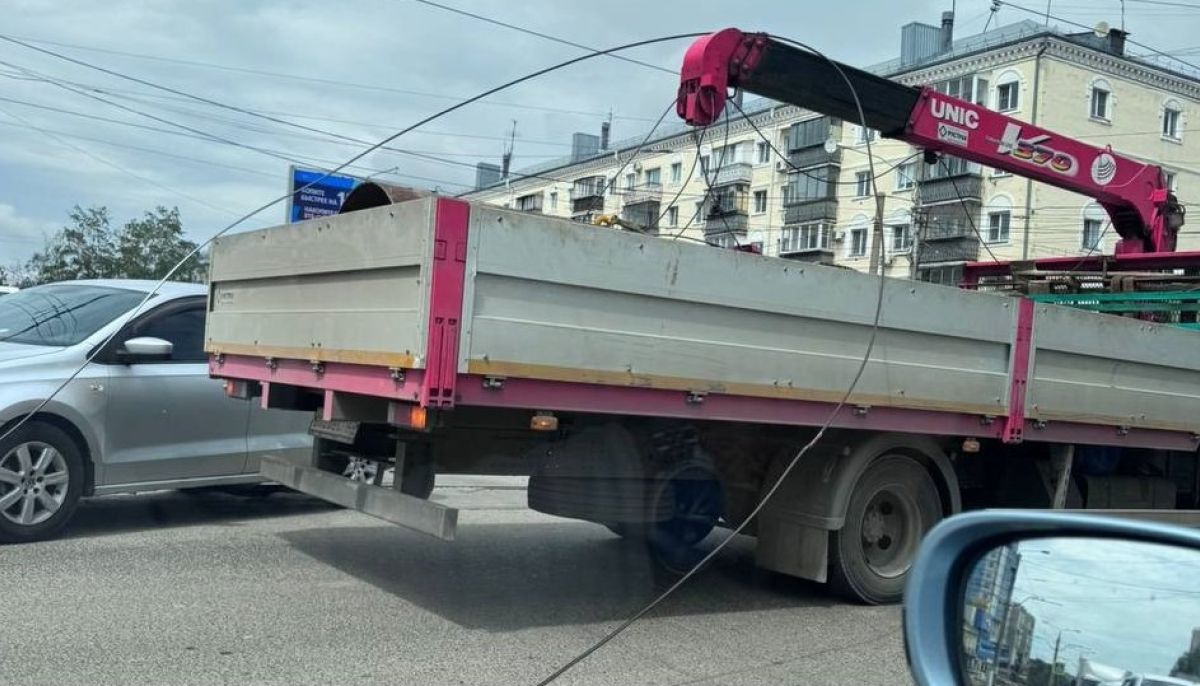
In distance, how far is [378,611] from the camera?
594cm

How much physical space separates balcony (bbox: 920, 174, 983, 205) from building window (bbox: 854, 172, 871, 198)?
2469 mm

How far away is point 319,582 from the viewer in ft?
21.2

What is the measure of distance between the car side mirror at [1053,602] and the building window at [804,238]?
44.4m

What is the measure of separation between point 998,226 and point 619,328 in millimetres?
37253

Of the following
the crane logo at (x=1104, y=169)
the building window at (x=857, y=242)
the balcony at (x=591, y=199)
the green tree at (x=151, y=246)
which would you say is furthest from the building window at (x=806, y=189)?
the crane logo at (x=1104, y=169)

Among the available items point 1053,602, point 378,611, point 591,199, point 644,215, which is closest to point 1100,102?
point 644,215

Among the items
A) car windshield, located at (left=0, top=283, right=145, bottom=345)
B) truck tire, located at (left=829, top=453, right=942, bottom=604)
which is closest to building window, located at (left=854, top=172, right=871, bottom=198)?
truck tire, located at (left=829, top=453, right=942, bottom=604)

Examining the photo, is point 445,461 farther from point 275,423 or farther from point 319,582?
point 275,423

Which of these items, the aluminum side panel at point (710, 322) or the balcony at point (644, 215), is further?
the balcony at point (644, 215)

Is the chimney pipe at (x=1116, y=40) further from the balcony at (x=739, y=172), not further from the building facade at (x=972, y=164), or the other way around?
the balcony at (x=739, y=172)

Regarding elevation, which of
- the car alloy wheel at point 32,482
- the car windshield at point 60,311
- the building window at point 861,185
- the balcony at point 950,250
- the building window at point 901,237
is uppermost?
the building window at point 861,185

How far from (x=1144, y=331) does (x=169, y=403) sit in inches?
292

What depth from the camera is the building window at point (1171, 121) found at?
41.5m

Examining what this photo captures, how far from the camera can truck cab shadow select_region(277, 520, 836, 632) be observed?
6.29 m
